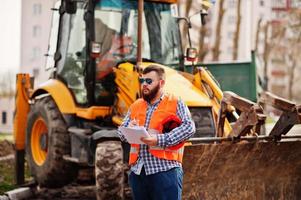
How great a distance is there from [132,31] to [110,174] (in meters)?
2.50

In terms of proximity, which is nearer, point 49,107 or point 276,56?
point 49,107

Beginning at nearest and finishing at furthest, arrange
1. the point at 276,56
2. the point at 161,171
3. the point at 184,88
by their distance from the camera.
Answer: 1. the point at 161,171
2. the point at 184,88
3. the point at 276,56

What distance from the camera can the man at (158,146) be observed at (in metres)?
5.86

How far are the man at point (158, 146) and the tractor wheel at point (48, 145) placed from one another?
456 centimetres

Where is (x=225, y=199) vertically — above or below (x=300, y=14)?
below

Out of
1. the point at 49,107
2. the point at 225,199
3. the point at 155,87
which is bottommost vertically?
the point at 225,199

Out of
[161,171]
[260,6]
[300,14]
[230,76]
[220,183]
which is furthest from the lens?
[260,6]

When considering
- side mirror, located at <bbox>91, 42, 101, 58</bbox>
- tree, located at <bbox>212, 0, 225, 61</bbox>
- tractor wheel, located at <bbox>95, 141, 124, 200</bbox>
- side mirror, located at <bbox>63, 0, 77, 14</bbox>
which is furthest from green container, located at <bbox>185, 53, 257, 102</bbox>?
tree, located at <bbox>212, 0, 225, 61</bbox>

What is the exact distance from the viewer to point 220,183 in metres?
8.34

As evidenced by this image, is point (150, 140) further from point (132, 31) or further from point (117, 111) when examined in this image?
point (132, 31)

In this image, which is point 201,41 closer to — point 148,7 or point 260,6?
point 148,7

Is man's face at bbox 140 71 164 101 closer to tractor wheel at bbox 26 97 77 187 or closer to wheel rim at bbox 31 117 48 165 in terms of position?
tractor wheel at bbox 26 97 77 187

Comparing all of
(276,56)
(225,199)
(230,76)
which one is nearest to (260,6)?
(276,56)

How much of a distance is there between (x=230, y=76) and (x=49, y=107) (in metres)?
4.24
